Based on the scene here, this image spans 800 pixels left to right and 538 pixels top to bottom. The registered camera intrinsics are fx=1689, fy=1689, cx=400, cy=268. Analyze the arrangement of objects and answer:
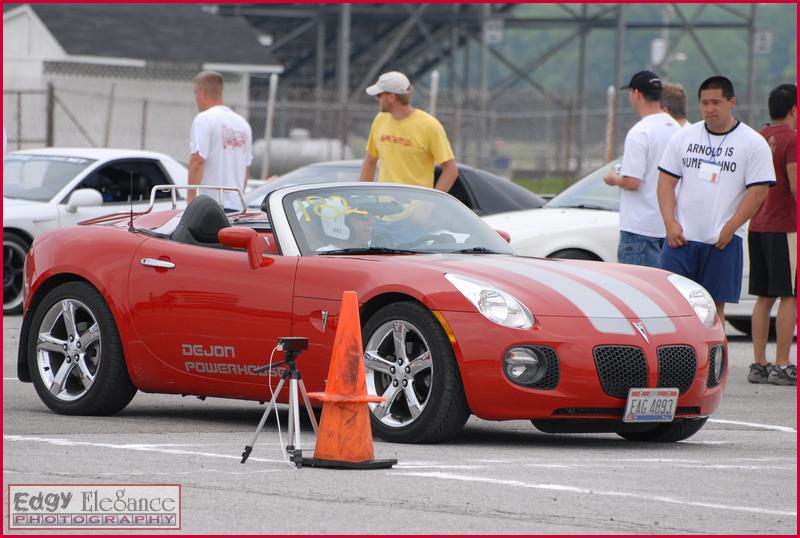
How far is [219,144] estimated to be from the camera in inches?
497

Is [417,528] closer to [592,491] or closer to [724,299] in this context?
[592,491]

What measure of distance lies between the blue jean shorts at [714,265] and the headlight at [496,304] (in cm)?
298

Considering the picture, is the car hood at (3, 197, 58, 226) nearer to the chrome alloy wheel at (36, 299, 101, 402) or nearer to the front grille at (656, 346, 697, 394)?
the chrome alloy wheel at (36, 299, 101, 402)

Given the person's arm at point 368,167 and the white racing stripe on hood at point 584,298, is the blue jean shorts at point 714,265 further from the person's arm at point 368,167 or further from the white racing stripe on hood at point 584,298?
the person's arm at point 368,167

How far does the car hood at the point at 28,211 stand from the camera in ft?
50.1

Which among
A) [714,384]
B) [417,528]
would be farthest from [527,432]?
[417,528]

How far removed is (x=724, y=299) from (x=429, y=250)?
2620mm

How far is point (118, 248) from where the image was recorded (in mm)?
8914

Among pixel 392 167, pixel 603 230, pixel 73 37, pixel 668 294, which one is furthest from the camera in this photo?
pixel 73 37

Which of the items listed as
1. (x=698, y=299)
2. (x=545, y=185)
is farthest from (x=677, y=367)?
(x=545, y=185)

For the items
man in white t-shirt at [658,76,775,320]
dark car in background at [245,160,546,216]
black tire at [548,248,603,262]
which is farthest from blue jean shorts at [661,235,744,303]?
dark car in background at [245,160,546,216]

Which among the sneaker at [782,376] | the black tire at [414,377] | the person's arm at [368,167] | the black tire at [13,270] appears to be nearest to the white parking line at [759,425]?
the sneaker at [782,376]

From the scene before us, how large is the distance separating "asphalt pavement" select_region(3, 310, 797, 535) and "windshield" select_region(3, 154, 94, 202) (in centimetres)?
698

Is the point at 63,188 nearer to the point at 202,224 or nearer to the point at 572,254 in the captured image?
the point at 572,254
